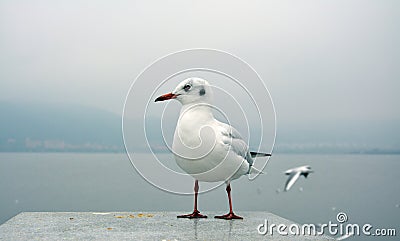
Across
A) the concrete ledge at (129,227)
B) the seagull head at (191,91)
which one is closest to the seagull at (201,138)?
the seagull head at (191,91)

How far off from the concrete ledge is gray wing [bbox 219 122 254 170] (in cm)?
43

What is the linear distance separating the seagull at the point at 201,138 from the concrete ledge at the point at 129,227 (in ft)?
1.02

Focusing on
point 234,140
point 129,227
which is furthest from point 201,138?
point 129,227

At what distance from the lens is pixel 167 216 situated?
10.8ft

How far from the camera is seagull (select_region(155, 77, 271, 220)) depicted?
284 centimetres

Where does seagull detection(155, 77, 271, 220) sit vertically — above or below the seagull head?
below

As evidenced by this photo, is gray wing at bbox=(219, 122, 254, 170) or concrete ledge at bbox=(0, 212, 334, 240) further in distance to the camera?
gray wing at bbox=(219, 122, 254, 170)

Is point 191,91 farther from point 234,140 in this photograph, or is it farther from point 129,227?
point 129,227

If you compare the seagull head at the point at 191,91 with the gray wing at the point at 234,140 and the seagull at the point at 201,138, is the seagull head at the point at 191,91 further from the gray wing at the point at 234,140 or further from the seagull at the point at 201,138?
the gray wing at the point at 234,140

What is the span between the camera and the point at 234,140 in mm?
2941

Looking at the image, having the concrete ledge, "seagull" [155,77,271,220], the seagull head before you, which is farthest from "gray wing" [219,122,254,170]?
the concrete ledge

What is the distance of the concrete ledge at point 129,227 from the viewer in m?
2.56

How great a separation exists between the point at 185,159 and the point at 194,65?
0.54 meters

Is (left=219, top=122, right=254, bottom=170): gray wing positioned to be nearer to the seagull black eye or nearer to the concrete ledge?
the seagull black eye
